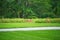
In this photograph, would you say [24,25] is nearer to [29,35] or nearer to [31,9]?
[29,35]

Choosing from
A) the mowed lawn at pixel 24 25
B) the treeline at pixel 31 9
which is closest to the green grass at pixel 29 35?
the mowed lawn at pixel 24 25

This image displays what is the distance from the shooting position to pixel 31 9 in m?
5.09

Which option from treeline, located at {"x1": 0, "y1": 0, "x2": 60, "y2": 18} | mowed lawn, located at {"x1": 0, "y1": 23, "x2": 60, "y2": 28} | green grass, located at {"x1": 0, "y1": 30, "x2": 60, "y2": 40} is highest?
treeline, located at {"x1": 0, "y1": 0, "x2": 60, "y2": 18}

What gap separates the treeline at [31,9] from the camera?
497 cm

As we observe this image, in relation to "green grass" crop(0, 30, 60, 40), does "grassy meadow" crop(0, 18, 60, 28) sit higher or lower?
higher

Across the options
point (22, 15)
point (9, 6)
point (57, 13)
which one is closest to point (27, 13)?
point (22, 15)

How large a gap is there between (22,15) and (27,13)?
158mm

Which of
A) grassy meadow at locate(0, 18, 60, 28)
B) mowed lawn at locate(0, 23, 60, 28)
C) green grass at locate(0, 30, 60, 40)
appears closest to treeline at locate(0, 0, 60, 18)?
grassy meadow at locate(0, 18, 60, 28)

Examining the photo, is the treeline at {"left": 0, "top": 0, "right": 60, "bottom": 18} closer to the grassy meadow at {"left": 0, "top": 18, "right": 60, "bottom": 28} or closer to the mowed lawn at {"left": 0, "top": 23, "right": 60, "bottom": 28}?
the grassy meadow at {"left": 0, "top": 18, "right": 60, "bottom": 28}

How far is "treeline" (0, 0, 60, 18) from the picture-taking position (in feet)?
16.3

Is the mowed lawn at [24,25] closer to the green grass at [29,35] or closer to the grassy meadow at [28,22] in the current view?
the grassy meadow at [28,22]

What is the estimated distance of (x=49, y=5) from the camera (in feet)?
16.9

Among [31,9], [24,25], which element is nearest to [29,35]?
[24,25]

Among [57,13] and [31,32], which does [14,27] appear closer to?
[31,32]
